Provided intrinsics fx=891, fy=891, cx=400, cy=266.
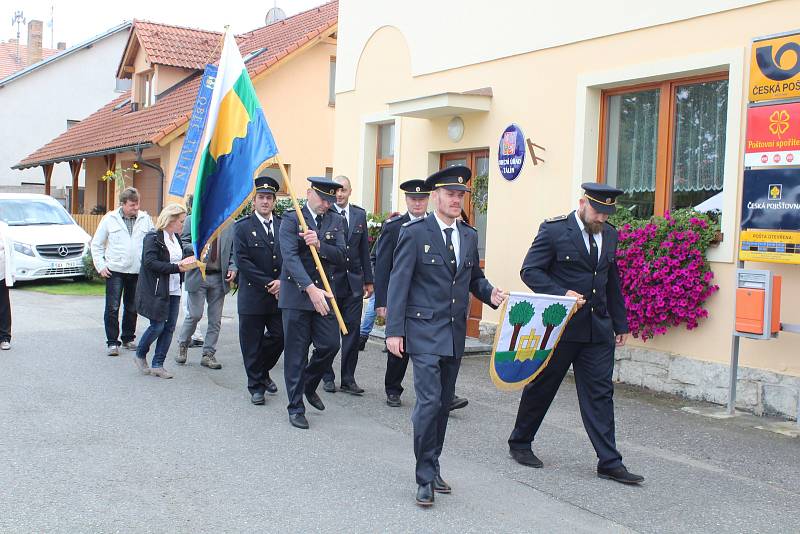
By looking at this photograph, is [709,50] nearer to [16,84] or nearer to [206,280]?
[206,280]

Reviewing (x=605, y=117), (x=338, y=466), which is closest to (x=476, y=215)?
(x=605, y=117)

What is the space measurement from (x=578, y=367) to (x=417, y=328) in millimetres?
1322

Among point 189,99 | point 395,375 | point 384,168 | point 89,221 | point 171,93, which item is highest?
point 171,93

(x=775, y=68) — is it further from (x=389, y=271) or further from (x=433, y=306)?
(x=433, y=306)

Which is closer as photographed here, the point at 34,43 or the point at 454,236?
the point at 454,236

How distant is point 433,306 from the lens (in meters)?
5.53

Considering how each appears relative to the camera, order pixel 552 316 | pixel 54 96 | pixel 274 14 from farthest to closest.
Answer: pixel 54 96 → pixel 274 14 → pixel 552 316

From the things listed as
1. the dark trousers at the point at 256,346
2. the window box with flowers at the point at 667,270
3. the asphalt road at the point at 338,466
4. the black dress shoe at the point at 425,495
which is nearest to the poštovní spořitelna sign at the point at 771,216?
the window box with flowers at the point at 667,270

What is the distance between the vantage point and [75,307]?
14891 mm

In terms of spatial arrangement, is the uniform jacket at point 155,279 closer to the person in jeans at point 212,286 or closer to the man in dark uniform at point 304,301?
the person in jeans at point 212,286

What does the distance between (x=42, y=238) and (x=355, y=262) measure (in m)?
12.3

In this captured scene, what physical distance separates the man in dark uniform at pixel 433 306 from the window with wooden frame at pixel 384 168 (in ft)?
26.5

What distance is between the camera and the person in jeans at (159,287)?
898 centimetres

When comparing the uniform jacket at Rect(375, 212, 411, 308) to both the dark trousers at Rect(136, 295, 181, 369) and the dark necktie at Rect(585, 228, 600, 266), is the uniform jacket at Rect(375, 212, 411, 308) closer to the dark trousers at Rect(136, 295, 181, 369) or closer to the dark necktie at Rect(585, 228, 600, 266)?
the dark necktie at Rect(585, 228, 600, 266)
